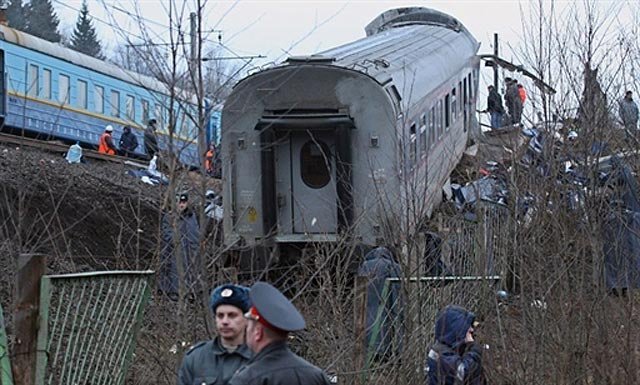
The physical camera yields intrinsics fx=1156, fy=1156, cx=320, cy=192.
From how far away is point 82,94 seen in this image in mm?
31328

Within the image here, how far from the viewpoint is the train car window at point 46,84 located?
28369mm

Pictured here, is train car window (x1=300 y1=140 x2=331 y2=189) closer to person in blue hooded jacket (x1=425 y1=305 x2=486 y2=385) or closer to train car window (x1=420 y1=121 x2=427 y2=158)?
train car window (x1=420 y1=121 x2=427 y2=158)

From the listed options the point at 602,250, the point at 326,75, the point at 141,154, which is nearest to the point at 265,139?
the point at 326,75

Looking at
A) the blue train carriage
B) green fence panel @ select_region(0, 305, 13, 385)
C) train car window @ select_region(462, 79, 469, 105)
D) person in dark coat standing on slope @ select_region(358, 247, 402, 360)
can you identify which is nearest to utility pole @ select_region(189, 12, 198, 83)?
green fence panel @ select_region(0, 305, 13, 385)

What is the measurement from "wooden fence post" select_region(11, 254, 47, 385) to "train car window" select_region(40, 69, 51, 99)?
2205 centimetres

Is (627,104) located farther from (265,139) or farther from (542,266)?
(265,139)

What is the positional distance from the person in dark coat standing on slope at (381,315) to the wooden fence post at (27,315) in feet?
10.1

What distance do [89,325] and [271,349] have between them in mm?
2965

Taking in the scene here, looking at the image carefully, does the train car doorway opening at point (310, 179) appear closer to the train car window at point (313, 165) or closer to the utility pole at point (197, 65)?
the train car window at point (313, 165)

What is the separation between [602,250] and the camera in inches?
377

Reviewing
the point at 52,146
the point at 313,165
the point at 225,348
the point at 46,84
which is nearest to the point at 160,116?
the point at 225,348

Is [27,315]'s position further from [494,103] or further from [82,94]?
[82,94]

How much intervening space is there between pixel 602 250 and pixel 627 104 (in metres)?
2.43

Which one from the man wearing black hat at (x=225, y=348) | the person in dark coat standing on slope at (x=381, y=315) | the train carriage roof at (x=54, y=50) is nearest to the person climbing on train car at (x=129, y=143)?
the train carriage roof at (x=54, y=50)
